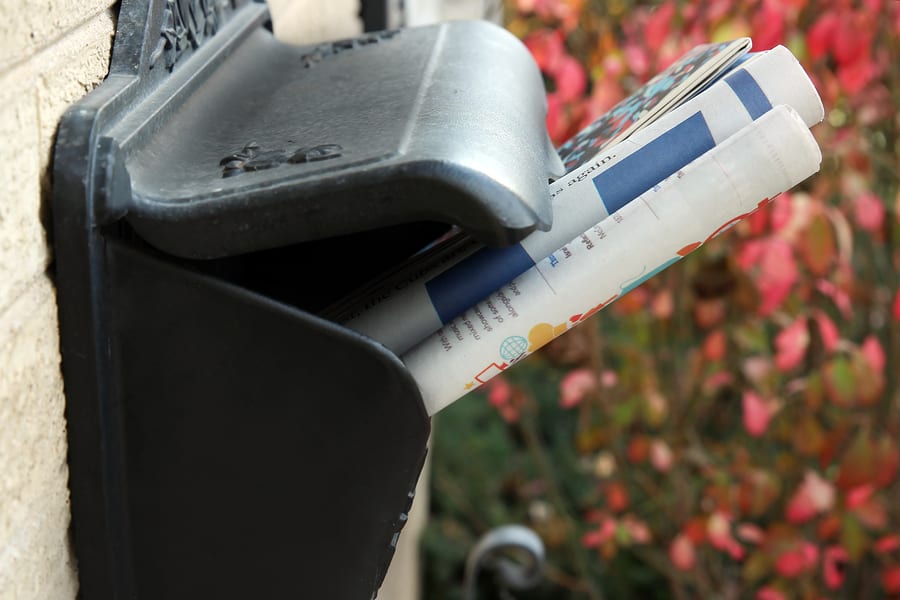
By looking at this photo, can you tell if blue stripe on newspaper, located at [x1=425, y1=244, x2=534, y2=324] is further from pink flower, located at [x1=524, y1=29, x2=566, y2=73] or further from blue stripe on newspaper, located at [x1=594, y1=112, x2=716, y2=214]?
pink flower, located at [x1=524, y1=29, x2=566, y2=73]

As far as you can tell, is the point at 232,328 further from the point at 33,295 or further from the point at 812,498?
the point at 812,498

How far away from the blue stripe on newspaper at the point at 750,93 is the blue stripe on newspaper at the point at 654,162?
29mm

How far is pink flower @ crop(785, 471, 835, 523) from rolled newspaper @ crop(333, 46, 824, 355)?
1.41 meters

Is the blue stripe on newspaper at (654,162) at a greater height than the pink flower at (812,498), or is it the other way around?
the blue stripe on newspaper at (654,162)

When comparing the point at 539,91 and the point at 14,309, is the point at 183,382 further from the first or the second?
the point at 539,91

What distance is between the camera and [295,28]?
4.17ft

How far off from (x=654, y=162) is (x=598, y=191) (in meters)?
0.04

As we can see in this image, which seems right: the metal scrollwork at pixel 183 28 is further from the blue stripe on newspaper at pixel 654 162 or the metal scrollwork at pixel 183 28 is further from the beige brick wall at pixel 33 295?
the blue stripe on newspaper at pixel 654 162

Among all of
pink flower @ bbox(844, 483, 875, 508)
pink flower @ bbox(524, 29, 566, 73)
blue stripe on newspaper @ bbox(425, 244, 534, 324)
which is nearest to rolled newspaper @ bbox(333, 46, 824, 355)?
blue stripe on newspaper @ bbox(425, 244, 534, 324)

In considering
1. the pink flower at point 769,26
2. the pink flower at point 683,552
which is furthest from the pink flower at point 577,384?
the pink flower at point 769,26

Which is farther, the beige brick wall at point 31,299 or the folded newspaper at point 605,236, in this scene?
the folded newspaper at point 605,236

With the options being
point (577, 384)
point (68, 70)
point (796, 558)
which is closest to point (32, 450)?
point (68, 70)

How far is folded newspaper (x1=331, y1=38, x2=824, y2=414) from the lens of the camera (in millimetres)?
582

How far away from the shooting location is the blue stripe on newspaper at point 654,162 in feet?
2.01
